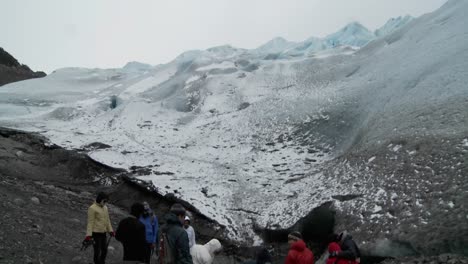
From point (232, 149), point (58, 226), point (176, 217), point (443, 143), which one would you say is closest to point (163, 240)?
point (176, 217)

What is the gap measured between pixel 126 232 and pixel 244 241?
4.54 m

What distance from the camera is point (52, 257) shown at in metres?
6.68

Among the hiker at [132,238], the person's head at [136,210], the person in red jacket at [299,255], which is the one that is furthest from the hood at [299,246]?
the person's head at [136,210]

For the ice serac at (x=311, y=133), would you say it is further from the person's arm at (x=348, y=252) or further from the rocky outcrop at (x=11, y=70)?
the rocky outcrop at (x=11, y=70)

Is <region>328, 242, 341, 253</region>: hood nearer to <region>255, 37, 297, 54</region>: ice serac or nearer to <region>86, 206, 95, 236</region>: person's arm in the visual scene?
<region>86, 206, 95, 236</region>: person's arm

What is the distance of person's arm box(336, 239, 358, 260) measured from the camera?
196 inches

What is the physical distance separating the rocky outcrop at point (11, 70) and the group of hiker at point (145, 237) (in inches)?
1284

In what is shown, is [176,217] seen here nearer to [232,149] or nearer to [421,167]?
[421,167]

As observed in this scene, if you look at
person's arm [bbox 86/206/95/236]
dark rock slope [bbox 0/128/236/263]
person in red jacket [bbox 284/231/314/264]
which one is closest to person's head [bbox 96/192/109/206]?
person's arm [bbox 86/206/95/236]

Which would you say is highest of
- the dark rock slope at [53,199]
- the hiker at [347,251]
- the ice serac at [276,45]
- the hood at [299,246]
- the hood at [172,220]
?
the ice serac at [276,45]

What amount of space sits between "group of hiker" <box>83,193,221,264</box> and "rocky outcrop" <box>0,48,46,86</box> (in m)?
32.6

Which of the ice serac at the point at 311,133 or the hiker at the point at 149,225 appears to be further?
the ice serac at the point at 311,133

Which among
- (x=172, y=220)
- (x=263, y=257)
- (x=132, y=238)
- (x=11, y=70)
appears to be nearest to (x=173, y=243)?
(x=172, y=220)

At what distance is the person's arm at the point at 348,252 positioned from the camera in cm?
498
